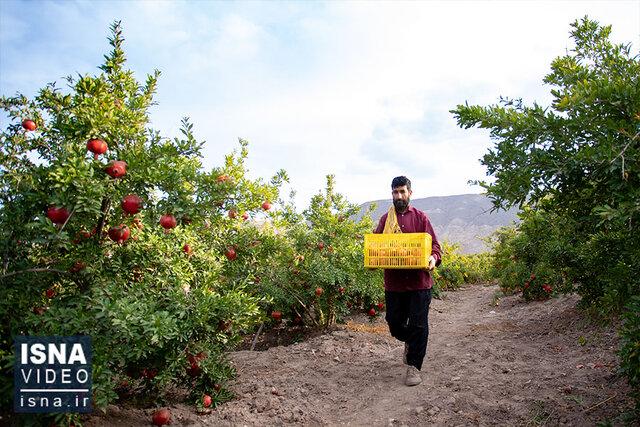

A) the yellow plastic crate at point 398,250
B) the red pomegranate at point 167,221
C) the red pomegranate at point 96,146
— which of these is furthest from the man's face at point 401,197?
the red pomegranate at point 96,146

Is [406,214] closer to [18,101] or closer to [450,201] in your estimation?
[18,101]

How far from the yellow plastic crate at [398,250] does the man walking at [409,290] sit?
26 centimetres

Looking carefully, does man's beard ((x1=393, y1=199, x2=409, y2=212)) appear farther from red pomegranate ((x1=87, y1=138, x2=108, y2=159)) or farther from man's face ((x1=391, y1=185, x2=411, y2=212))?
red pomegranate ((x1=87, y1=138, x2=108, y2=159))

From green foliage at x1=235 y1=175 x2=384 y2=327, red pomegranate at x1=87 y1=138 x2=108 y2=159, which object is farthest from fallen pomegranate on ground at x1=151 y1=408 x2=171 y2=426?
green foliage at x1=235 y1=175 x2=384 y2=327

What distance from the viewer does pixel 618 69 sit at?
12.1 feet

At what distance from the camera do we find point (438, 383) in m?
4.55

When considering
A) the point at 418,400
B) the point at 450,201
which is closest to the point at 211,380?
the point at 418,400

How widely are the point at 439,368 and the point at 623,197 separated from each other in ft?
9.49

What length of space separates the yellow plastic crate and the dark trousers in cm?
45

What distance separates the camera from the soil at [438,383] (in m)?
3.81

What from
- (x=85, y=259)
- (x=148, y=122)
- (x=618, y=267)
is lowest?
(x=618, y=267)

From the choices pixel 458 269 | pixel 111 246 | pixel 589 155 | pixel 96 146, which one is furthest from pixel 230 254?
pixel 458 269

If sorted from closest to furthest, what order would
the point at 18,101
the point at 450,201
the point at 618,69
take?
the point at 618,69 → the point at 18,101 → the point at 450,201

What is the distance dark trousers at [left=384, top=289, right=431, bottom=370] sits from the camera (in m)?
4.63
